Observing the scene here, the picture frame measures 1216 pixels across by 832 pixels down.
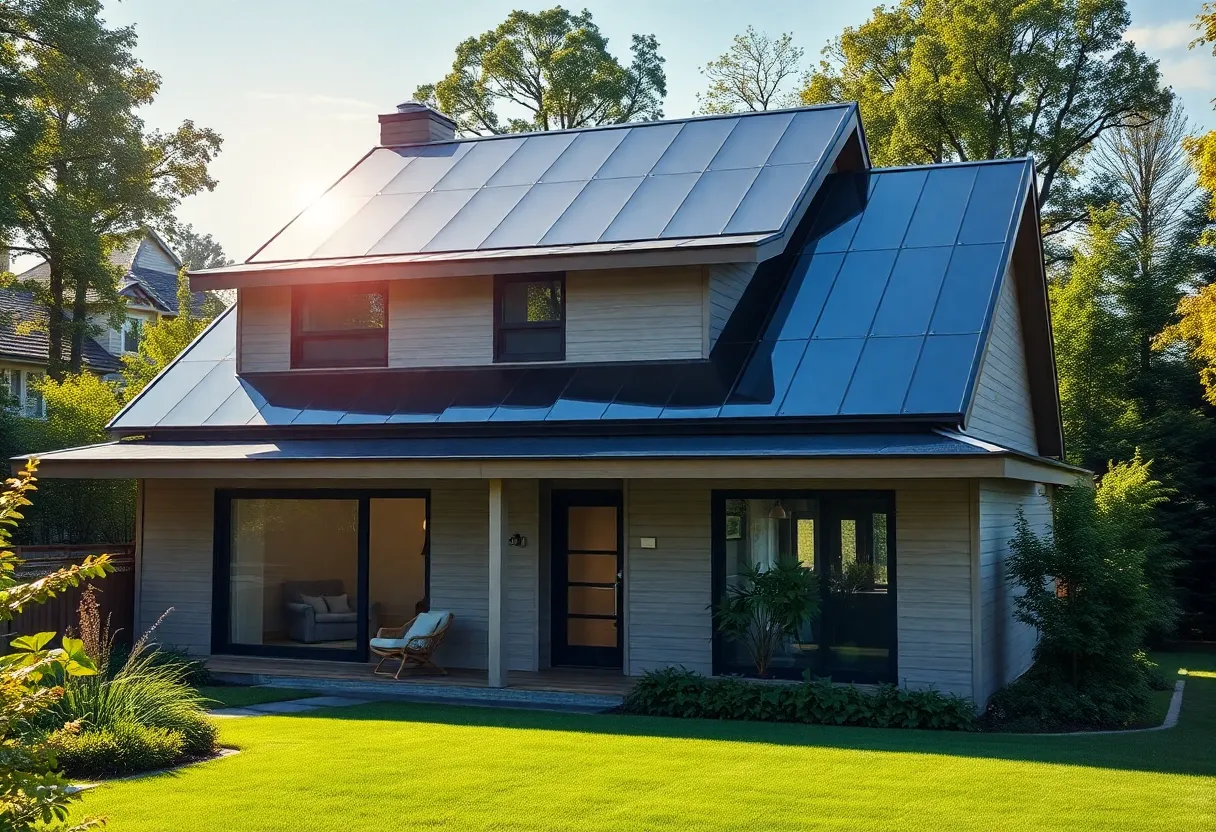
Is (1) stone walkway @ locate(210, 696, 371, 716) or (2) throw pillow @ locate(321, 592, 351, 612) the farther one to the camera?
(2) throw pillow @ locate(321, 592, 351, 612)

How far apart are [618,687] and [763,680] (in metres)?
1.57

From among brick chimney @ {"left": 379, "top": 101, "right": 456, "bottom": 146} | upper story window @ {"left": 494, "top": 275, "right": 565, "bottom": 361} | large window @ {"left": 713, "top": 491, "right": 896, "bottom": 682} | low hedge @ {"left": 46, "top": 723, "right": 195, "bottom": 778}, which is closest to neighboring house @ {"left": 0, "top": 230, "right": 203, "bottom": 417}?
brick chimney @ {"left": 379, "top": 101, "right": 456, "bottom": 146}

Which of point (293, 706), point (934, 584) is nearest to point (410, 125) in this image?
point (293, 706)

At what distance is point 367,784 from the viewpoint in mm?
8414

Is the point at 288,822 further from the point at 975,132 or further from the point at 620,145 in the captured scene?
the point at 975,132

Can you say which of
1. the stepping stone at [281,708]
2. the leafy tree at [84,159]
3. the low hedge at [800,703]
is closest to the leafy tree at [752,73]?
the leafy tree at [84,159]

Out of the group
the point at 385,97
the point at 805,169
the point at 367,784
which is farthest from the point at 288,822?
the point at 385,97

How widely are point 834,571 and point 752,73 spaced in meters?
24.8

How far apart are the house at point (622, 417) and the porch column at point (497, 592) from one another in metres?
0.03

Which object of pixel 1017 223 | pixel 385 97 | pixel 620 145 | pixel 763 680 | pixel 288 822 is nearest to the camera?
pixel 288 822

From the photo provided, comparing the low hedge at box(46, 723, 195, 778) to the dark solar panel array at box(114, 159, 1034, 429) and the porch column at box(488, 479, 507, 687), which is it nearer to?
the porch column at box(488, 479, 507, 687)

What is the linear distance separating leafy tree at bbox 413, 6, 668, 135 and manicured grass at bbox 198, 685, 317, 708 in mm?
23190

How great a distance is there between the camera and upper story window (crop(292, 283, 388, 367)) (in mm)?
16312

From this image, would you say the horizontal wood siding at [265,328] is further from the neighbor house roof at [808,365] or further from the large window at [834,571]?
the large window at [834,571]
